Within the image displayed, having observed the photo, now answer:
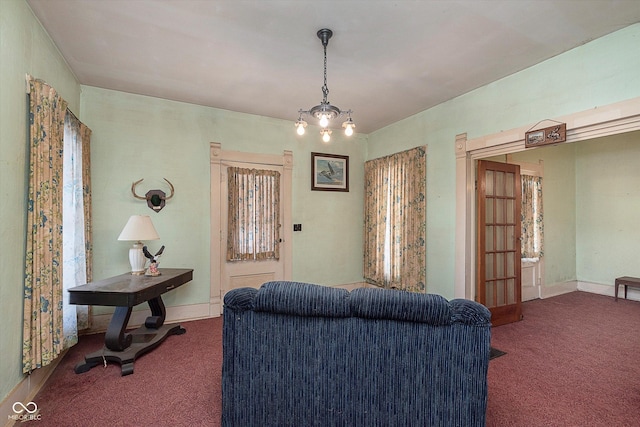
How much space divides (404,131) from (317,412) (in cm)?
392

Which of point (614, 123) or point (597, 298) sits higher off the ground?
point (614, 123)

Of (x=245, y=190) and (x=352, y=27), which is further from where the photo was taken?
(x=245, y=190)

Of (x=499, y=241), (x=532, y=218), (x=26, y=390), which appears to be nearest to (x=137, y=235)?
(x=26, y=390)

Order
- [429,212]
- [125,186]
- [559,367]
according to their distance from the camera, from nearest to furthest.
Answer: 1. [559,367]
2. [125,186]
3. [429,212]

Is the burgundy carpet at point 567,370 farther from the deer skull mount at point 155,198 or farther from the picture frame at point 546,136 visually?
the deer skull mount at point 155,198

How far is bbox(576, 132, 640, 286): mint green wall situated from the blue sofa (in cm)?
554

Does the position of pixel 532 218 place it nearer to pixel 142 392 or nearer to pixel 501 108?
pixel 501 108

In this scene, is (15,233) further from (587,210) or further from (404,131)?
(587,210)

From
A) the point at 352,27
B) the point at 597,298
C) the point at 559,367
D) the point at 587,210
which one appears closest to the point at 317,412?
the point at 559,367

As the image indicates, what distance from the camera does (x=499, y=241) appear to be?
374 cm

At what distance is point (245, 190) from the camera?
4219 millimetres

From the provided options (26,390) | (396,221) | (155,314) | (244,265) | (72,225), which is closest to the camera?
(26,390)

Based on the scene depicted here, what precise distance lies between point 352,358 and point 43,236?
2.37 m

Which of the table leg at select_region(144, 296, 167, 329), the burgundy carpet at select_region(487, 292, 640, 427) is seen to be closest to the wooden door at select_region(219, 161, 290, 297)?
the table leg at select_region(144, 296, 167, 329)
